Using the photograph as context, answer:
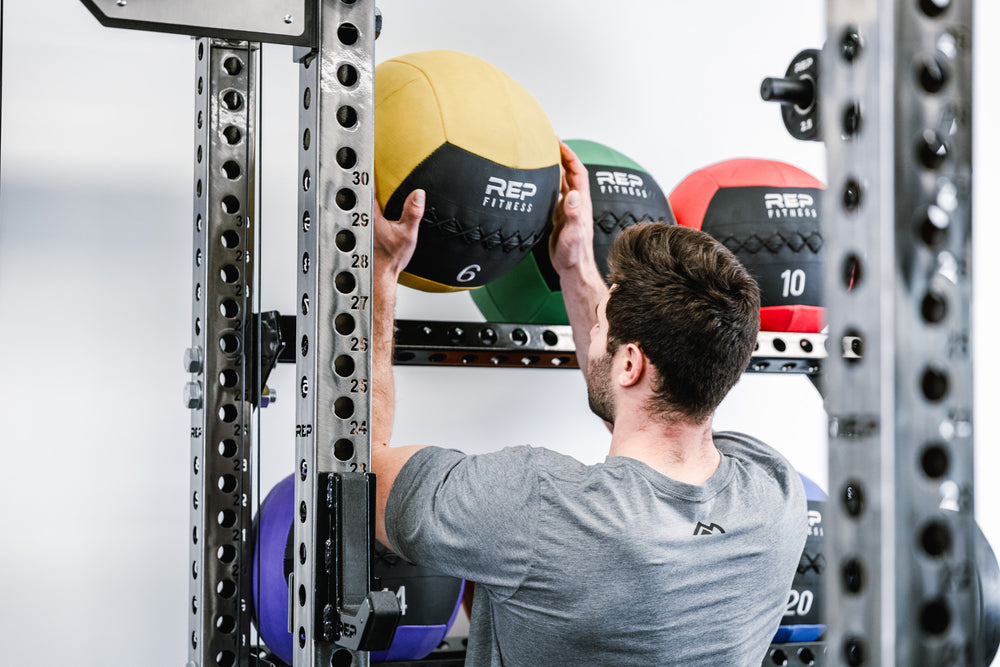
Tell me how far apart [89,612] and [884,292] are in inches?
80.0

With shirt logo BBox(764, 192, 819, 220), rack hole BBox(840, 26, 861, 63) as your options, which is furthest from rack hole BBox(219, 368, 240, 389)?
rack hole BBox(840, 26, 861, 63)

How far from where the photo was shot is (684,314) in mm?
1730

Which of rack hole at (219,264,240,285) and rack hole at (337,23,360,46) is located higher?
rack hole at (337,23,360,46)

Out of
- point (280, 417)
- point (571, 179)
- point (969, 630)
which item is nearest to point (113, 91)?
point (280, 417)

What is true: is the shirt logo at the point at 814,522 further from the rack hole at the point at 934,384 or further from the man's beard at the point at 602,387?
the rack hole at the point at 934,384

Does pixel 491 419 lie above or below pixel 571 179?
below

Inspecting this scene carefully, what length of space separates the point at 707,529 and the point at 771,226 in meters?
0.81

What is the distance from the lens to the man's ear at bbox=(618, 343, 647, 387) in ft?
5.75

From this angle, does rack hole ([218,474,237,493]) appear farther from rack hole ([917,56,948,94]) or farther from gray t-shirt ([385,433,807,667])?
rack hole ([917,56,948,94])

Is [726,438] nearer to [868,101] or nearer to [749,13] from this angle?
[868,101]

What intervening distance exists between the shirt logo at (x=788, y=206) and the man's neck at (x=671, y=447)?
641mm

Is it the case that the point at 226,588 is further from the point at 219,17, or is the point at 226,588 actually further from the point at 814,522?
the point at 814,522

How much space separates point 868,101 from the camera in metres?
0.73

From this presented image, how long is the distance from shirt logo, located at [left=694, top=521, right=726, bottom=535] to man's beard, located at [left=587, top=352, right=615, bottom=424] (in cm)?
28
